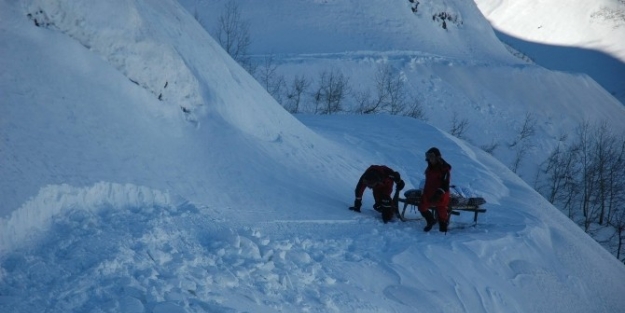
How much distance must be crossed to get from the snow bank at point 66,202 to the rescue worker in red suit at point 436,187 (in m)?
3.68

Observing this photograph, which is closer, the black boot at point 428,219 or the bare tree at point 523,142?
the black boot at point 428,219

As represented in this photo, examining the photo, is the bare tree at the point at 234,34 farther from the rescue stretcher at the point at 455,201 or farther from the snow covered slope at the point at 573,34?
the snow covered slope at the point at 573,34

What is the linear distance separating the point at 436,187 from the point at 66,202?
5.19 metres

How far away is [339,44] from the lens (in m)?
31.6

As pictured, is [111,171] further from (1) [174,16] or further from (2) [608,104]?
(2) [608,104]

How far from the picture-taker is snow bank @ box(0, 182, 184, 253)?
6.02 m

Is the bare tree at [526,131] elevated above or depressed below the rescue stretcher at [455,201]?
above

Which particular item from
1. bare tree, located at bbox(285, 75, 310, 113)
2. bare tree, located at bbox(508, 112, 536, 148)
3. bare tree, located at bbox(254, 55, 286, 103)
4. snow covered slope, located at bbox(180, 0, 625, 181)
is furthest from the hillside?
bare tree, located at bbox(508, 112, 536, 148)

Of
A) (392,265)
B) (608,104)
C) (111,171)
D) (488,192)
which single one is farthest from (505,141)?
(111,171)

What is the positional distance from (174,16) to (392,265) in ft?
23.9

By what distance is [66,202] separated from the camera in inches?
268

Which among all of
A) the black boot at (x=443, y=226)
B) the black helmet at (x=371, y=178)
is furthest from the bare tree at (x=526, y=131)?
the black helmet at (x=371, y=178)

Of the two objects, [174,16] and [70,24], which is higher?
[174,16]

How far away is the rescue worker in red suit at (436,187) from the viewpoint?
9094 millimetres
